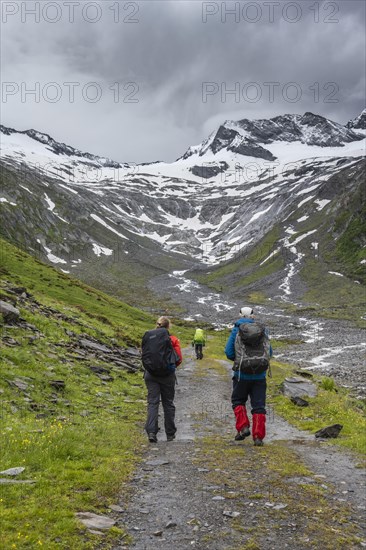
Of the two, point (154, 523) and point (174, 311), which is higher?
point (154, 523)

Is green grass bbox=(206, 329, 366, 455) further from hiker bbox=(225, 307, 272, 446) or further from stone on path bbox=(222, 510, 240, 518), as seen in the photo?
stone on path bbox=(222, 510, 240, 518)

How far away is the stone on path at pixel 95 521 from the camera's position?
7.30m

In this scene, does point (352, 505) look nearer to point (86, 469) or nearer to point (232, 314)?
point (86, 469)

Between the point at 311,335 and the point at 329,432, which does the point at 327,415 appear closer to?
the point at 329,432

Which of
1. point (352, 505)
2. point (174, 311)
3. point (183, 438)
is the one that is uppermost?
point (352, 505)

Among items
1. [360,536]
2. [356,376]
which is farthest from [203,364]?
[360,536]

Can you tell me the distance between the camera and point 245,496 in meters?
8.88

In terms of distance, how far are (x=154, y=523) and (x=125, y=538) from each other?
29.0 inches

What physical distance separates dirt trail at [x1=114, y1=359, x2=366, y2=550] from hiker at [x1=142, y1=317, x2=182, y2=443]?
629 millimetres

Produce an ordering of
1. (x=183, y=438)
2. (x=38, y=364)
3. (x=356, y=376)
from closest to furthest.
Answer: (x=183, y=438)
(x=38, y=364)
(x=356, y=376)

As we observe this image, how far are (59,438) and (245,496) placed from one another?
209 inches

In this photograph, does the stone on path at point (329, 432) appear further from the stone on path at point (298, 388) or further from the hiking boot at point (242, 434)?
the stone on path at point (298, 388)

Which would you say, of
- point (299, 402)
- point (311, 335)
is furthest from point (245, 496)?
point (311, 335)

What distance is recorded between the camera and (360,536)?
24.5 feet
